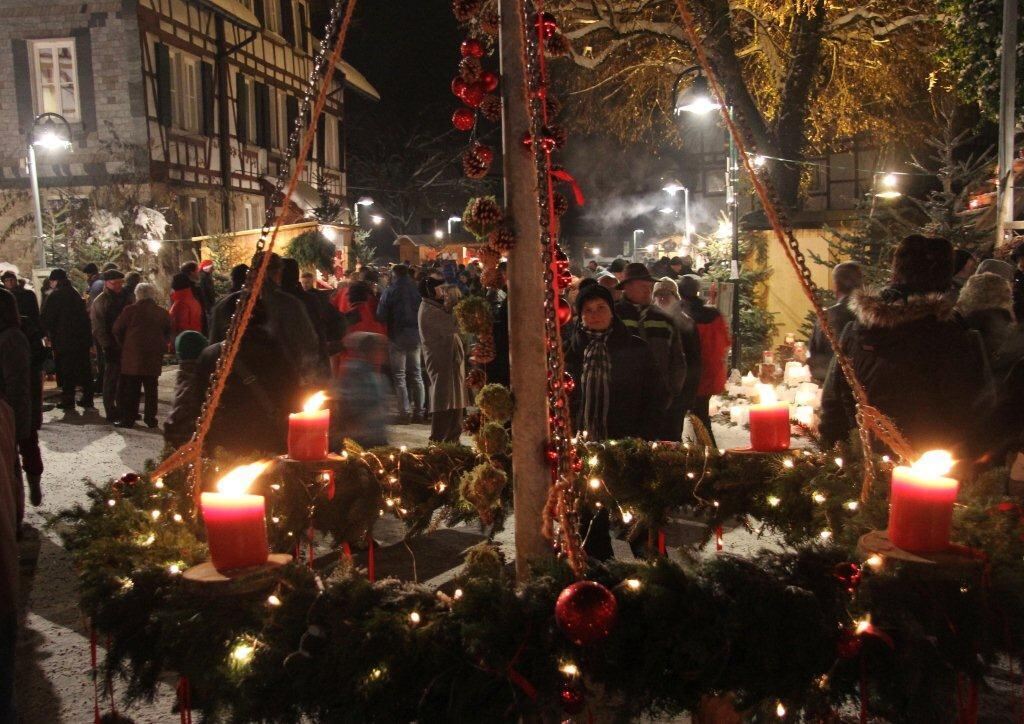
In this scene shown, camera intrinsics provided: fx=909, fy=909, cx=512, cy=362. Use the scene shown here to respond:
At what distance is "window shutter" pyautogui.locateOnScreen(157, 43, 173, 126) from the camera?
2273 centimetres

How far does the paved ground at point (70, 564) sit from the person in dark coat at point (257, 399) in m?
0.93

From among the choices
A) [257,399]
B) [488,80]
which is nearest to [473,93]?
[488,80]

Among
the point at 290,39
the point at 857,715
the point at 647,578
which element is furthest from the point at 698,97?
the point at 290,39

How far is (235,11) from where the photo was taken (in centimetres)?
2597

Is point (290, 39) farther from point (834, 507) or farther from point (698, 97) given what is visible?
point (834, 507)

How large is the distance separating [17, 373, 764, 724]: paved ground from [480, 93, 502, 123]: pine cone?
7.29ft

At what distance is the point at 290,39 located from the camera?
31.7 meters

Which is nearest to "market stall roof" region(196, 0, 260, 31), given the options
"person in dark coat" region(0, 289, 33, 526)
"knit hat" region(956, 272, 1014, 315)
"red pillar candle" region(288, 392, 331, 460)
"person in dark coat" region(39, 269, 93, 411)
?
"person in dark coat" region(39, 269, 93, 411)

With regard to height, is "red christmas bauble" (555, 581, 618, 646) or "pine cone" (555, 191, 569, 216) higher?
"pine cone" (555, 191, 569, 216)

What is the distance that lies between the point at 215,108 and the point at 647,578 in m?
26.6

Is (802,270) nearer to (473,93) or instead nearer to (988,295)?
(473,93)

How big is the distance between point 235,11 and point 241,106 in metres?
2.79

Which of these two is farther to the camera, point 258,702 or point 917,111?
point 917,111

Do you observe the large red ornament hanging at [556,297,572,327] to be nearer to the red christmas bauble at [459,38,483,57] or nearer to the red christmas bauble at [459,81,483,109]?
the red christmas bauble at [459,81,483,109]
